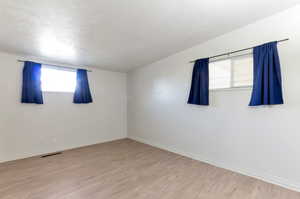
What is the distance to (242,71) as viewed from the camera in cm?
258

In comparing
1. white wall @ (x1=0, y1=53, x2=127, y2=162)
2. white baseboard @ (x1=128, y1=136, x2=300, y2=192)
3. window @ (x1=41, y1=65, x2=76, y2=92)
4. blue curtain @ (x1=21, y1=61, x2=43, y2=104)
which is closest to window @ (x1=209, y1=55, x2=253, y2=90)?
white baseboard @ (x1=128, y1=136, x2=300, y2=192)

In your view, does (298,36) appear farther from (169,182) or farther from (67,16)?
(67,16)

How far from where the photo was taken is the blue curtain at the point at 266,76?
2.14 m

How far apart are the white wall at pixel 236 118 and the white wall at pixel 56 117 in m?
1.27

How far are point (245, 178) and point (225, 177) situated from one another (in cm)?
30

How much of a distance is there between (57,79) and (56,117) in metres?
0.93

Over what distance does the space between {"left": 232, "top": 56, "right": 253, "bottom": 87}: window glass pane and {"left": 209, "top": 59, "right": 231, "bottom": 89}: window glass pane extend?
0.10 meters

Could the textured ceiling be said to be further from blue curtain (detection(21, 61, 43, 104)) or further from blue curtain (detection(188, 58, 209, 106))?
blue curtain (detection(188, 58, 209, 106))

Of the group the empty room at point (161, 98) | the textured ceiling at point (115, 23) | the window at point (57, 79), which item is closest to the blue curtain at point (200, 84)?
the empty room at point (161, 98)

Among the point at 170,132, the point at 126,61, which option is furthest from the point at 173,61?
the point at 170,132

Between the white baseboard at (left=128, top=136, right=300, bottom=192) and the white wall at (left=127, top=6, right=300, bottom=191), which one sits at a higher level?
the white wall at (left=127, top=6, right=300, bottom=191)

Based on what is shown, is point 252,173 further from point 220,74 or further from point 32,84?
point 32,84

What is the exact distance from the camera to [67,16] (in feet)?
6.14

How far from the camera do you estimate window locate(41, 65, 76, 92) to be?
3463 millimetres
